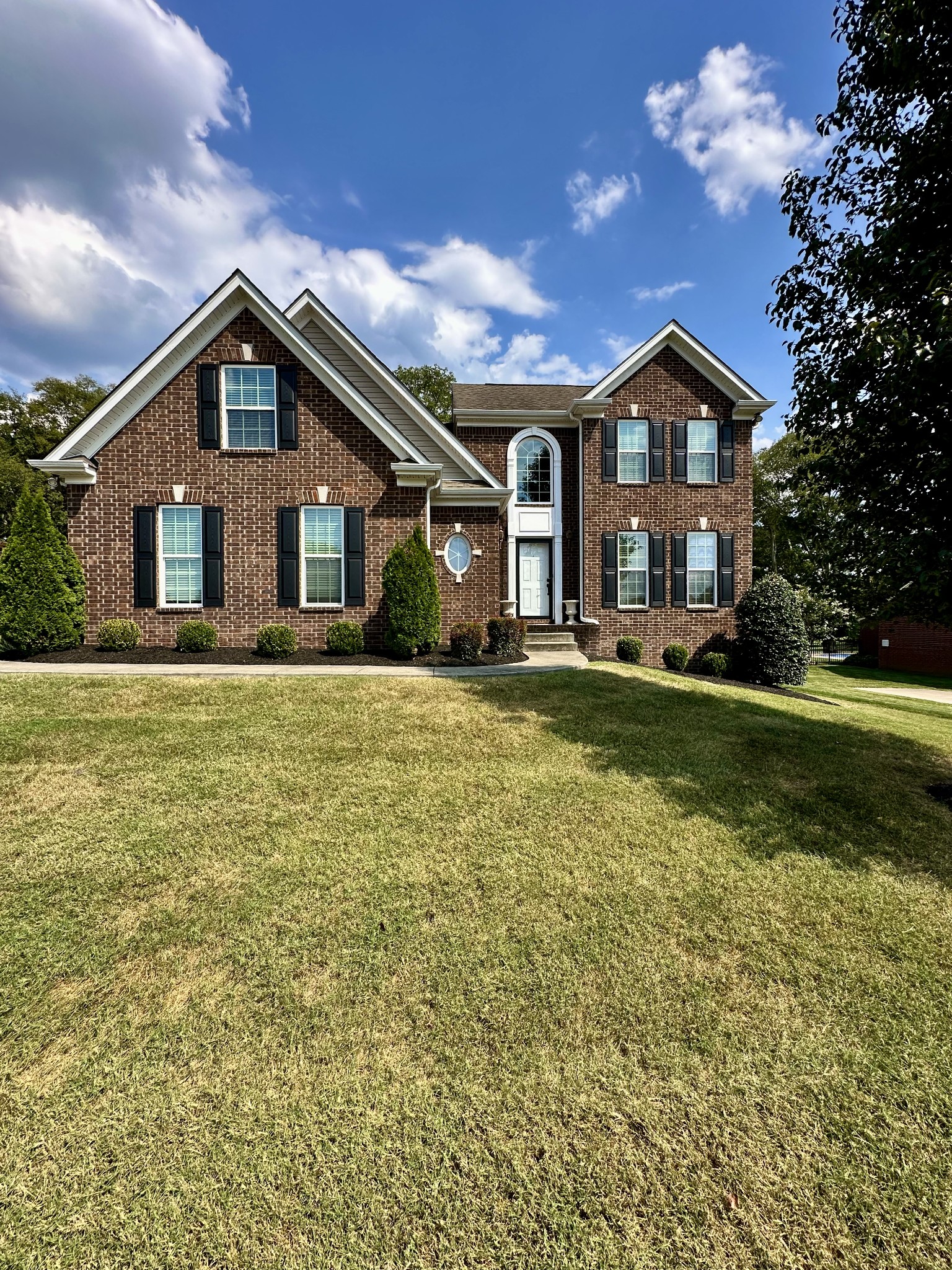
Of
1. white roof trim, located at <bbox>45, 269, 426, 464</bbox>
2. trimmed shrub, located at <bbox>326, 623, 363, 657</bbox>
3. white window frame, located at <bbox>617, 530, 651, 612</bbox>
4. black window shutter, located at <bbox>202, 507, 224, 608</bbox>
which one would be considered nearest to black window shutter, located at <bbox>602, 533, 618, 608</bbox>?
white window frame, located at <bbox>617, 530, 651, 612</bbox>

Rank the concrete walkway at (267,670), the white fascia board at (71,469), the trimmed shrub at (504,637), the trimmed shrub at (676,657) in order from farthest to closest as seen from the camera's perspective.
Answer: the trimmed shrub at (676,657)
the trimmed shrub at (504,637)
the white fascia board at (71,469)
the concrete walkway at (267,670)

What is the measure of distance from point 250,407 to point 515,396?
10095 millimetres

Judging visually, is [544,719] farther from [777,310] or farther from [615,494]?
[615,494]

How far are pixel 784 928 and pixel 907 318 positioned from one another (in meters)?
6.55

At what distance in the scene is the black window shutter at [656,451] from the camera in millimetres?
17000

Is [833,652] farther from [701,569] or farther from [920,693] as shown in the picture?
[701,569]

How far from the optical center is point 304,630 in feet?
39.9

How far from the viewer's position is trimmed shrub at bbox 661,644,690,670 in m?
16.3

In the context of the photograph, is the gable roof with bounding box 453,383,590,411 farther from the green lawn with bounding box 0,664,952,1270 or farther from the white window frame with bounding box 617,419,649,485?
the green lawn with bounding box 0,664,952,1270

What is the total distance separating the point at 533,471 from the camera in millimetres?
17797

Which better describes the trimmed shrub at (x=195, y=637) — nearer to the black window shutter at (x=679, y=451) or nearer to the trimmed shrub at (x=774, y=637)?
the black window shutter at (x=679, y=451)

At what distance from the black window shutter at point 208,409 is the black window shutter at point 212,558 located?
5.05 feet

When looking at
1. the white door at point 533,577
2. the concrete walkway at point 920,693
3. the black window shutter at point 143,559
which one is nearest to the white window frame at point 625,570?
the white door at point 533,577

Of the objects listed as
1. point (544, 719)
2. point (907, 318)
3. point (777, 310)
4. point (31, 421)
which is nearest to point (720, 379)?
point (777, 310)
